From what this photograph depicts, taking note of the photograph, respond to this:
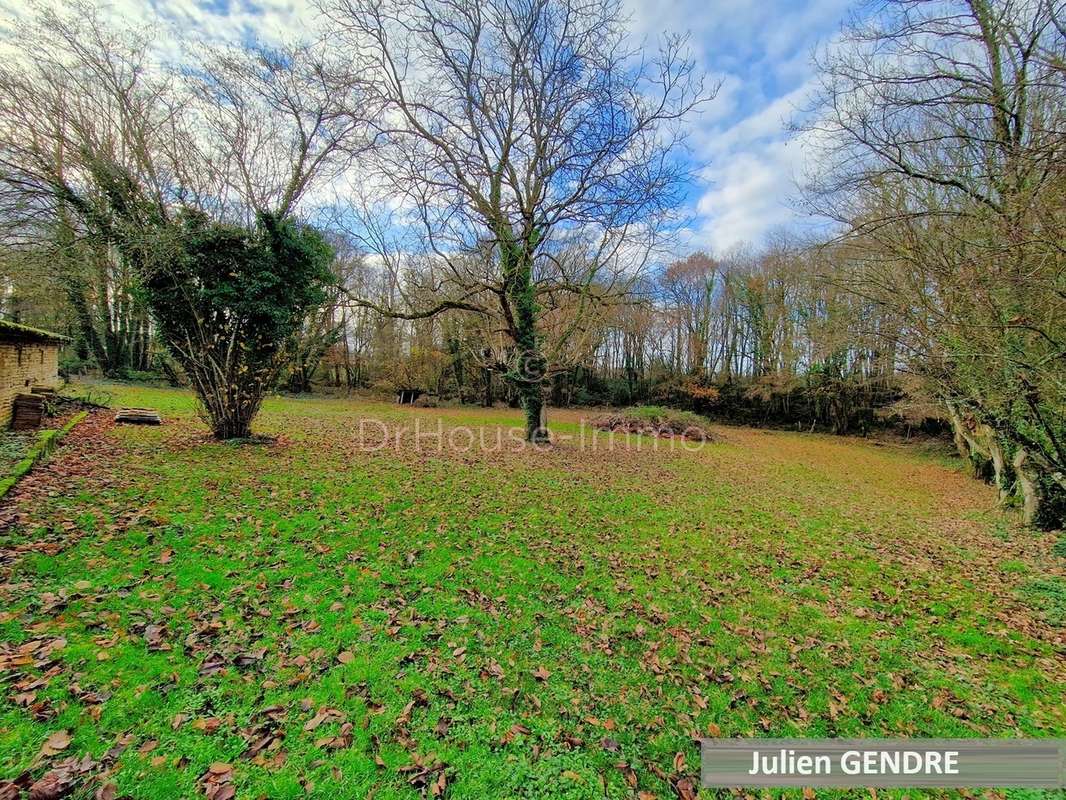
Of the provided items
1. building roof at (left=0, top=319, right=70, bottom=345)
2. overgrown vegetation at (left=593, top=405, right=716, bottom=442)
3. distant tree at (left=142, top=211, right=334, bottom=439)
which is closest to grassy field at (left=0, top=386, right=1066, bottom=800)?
distant tree at (left=142, top=211, right=334, bottom=439)

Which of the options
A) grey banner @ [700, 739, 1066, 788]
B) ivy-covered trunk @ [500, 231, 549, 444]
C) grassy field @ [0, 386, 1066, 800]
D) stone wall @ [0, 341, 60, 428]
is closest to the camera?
grassy field @ [0, 386, 1066, 800]

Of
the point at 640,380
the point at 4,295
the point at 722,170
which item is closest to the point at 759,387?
the point at 640,380

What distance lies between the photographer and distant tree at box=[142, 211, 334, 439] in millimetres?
8125

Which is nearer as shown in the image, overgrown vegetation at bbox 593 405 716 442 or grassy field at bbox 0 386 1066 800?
grassy field at bbox 0 386 1066 800

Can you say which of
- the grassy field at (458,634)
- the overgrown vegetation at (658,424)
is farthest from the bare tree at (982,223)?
the overgrown vegetation at (658,424)

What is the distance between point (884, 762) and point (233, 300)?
36.9 ft

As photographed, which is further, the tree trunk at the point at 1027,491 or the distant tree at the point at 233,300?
the distant tree at the point at 233,300

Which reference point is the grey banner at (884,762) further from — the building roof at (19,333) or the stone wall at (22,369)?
the building roof at (19,333)

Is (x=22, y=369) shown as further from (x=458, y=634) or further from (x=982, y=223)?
(x=982, y=223)

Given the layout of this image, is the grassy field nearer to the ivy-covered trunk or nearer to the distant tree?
the distant tree

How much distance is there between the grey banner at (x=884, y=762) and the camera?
247cm

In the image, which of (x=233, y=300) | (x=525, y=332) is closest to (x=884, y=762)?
(x=525, y=332)

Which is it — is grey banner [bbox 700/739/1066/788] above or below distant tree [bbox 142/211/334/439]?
below

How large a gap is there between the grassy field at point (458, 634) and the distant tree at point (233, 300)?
6.92 feet
